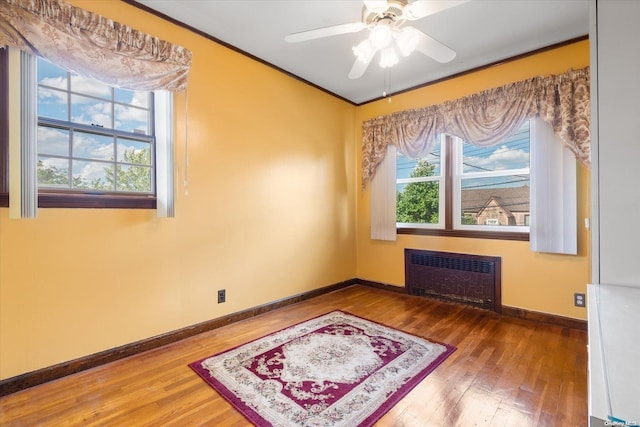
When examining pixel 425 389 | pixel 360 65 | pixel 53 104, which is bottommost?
pixel 425 389

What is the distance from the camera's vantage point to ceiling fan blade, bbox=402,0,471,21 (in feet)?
5.19

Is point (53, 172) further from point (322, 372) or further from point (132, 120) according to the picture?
point (322, 372)

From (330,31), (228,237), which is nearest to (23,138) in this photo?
(228,237)

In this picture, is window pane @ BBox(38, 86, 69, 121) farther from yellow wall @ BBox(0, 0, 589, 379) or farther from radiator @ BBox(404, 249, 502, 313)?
radiator @ BBox(404, 249, 502, 313)

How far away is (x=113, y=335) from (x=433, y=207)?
347 cm

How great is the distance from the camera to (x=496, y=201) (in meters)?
3.21

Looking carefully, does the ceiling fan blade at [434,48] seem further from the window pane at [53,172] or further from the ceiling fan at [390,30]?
the window pane at [53,172]

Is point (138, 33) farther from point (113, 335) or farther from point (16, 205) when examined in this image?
point (113, 335)

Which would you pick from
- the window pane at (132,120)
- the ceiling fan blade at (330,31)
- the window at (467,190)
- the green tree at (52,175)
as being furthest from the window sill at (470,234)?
the green tree at (52,175)

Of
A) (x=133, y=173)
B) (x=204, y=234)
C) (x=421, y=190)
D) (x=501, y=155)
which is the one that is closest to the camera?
(x=133, y=173)

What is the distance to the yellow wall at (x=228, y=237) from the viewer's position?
76.5 inches

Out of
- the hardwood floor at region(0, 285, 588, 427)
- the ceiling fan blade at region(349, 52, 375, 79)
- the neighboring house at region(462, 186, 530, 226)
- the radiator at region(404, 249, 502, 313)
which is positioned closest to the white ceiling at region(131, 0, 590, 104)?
the ceiling fan blade at region(349, 52, 375, 79)

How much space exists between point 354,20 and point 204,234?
2277 mm

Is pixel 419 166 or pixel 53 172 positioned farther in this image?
pixel 419 166
